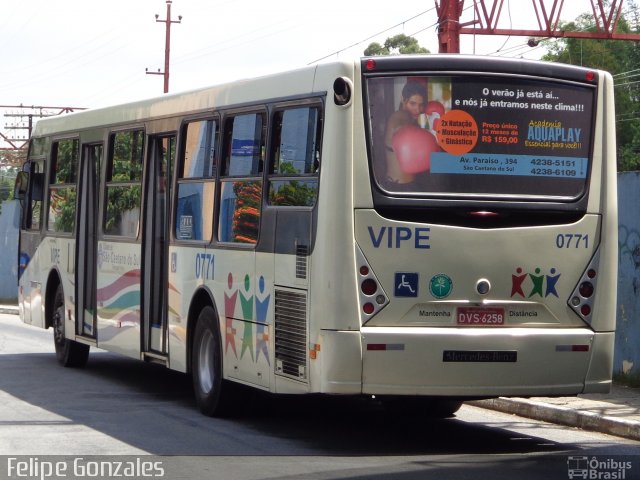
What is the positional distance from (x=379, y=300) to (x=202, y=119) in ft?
11.8

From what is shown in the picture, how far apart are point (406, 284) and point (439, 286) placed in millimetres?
271

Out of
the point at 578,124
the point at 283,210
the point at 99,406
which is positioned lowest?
the point at 99,406

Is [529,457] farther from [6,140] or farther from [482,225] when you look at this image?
[6,140]

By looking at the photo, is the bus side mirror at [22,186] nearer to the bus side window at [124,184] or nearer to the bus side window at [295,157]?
the bus side window at [124,184]

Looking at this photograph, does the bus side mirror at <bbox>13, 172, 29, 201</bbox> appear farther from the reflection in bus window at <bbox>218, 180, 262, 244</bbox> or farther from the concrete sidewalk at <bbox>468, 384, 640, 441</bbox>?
the concrete sidewalk at <bbox>468, 384, 640, 441</bbox>

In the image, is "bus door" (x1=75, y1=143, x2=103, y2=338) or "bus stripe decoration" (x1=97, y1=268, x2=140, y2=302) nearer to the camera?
"bus stripe decoration" (x1=97, y1=268, x2=140, y2=302)

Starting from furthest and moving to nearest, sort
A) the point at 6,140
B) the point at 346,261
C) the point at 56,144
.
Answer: the point at 6,140 → the point at 56,144 → the point at 346,261

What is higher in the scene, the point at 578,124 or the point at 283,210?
the point at 578,124

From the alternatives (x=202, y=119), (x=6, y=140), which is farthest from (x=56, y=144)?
(x=6, y=140)

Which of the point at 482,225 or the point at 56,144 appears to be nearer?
the point at 482,225

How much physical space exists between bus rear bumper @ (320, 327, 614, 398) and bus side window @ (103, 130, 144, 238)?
5.19 metres

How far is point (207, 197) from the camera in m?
12.8

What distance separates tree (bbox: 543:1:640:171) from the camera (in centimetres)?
7112

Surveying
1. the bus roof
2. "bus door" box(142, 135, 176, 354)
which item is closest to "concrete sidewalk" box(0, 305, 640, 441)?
"bus door" box(142, 135, 176, 354)
